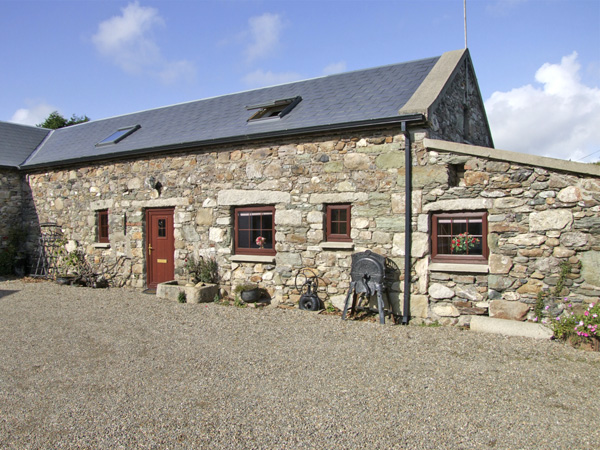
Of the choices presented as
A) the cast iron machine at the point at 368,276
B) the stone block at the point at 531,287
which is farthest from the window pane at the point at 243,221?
the stone block at the point at 531,287

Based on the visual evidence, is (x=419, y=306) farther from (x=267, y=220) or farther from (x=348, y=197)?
(x=267, y=220)

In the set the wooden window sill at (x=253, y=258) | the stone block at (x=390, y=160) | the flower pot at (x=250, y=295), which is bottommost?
the flower pot at (x=250, y=295)

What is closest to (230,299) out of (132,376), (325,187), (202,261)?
(202,261)

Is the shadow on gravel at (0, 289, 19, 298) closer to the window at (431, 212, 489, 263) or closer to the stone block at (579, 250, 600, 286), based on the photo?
the window at (431, 212, 489, 263)

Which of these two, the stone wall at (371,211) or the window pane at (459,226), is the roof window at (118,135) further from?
the window pane at (459,226)

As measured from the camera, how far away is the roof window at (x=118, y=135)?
11.8 m

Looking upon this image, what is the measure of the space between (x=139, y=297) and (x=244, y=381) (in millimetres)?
5670

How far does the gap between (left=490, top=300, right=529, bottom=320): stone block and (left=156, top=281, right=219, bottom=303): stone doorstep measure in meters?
5.20

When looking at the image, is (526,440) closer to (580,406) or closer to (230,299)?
(580,406)

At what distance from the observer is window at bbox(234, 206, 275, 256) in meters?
8.72

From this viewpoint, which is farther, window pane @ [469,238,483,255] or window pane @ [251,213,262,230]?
window pane @ [251,213,262,230]

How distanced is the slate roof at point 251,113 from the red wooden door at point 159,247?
1516mm

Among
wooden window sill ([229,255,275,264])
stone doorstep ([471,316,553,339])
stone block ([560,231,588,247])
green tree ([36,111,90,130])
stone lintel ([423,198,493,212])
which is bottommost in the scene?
stone doorstep ([471,316,553,339])

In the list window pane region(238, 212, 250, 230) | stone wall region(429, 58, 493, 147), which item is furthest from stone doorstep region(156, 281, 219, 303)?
stone wall region(429, 58, 493, 147)
